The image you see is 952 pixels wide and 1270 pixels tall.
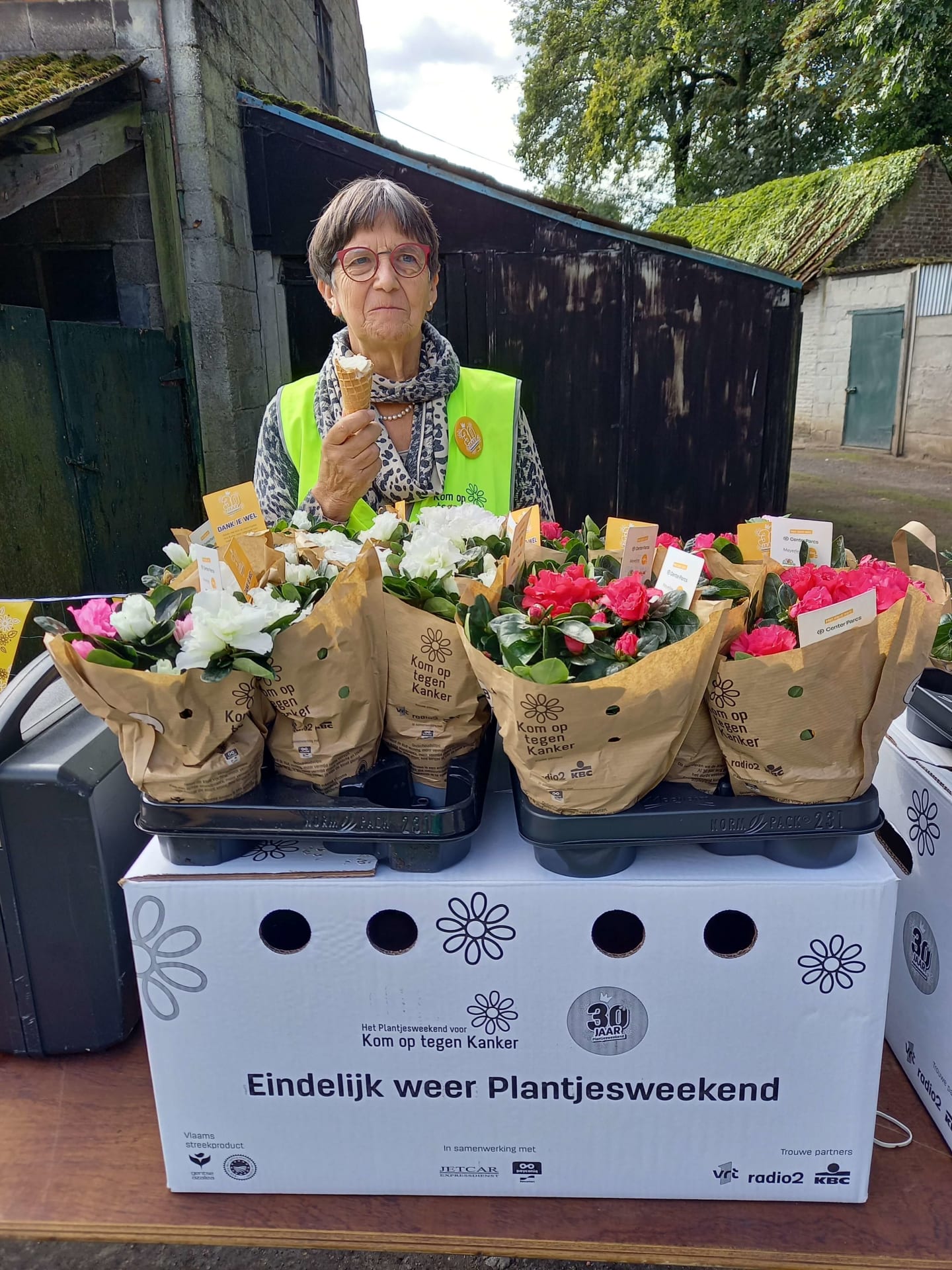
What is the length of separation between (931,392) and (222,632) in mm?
14968

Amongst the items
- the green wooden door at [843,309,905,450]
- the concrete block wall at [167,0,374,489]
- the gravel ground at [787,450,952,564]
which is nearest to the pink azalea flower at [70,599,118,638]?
the concrete block wall at [167,0,374,489]

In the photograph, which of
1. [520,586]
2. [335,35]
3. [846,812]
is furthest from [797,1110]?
[335,35]

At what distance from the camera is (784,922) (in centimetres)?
111

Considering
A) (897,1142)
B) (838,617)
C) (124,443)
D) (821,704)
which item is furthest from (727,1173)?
(124,443)

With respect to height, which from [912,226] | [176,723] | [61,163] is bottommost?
[176,723]

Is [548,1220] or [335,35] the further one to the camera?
[335,35]

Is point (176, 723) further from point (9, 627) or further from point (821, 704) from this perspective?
point (821, 704)

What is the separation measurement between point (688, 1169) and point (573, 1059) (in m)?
0.23

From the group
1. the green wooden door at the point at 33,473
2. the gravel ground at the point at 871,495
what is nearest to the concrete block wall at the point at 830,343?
the gravel ground at the point at 871,495

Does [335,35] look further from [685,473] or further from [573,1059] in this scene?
[573,1059]

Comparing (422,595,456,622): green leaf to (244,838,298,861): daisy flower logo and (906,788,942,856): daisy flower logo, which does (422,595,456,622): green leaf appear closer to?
(244,838,298,861): daisy flower logo

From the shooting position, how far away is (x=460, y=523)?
1.43m

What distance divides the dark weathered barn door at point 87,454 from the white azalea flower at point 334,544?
3065 millimetres

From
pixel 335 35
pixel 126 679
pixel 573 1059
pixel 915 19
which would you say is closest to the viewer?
pixel 126 679
